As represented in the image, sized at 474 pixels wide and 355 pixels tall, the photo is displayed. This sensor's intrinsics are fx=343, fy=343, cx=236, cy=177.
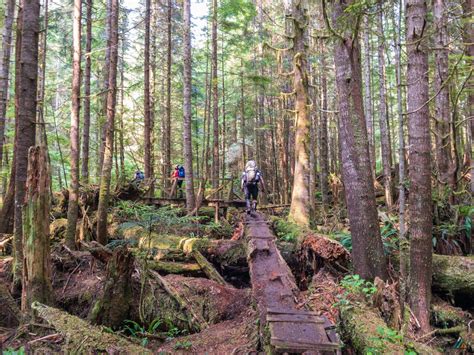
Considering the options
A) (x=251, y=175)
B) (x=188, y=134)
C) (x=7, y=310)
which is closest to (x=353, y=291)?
(x=7, y=310)

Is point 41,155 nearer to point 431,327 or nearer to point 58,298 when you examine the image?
point 58,298

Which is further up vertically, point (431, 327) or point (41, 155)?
point (41, 155)

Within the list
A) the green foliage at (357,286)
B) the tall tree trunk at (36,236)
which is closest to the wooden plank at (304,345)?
the green foliage at (357,286)

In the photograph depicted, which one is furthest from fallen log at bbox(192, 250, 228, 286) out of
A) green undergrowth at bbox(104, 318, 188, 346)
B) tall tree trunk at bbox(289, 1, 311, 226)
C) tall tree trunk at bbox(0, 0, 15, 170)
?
tall tree trunk at bbox(0, 0, 15, 170)

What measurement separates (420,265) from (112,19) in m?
10.1

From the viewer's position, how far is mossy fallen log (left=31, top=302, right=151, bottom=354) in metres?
3.89

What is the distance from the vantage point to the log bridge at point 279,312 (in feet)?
10.7

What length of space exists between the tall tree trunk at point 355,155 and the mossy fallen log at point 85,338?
4.25 meters

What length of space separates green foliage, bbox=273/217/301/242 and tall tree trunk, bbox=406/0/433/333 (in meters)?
3.25

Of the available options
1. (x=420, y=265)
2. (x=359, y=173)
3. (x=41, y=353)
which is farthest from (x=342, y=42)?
(x=41, y=353)

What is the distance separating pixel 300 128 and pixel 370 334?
856 centimetres

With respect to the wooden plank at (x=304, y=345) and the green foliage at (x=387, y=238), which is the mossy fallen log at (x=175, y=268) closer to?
the green foliage at (x=387, y=238)

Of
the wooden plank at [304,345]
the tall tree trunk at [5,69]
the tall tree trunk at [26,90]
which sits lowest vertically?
the wooden plank at [304,345]

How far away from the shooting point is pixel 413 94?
5.82m
